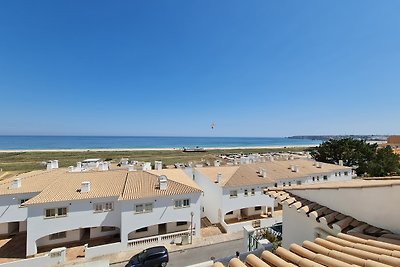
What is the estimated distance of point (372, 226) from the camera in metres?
6.33

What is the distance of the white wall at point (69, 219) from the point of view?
2148 centimetres

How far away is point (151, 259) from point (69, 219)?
983 centimetres

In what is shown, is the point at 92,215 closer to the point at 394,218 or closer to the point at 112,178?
the point at 112,178

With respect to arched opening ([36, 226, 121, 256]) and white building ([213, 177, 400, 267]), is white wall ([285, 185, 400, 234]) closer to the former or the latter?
white building ([213, 177, 400, 267])

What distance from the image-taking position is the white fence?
19247 millimetres

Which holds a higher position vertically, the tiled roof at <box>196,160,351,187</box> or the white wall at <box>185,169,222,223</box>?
the tiled roof at <box>196,160,351,187</box>

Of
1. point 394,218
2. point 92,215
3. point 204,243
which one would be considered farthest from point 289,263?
point 92,215

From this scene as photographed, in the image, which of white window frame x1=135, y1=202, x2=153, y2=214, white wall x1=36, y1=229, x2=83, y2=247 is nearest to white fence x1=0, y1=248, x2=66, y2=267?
white wall x1=36, y1=229, x2=83, y2=247

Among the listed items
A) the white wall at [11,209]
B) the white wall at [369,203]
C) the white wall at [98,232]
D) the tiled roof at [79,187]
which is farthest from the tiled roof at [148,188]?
the white wall at [369,203]

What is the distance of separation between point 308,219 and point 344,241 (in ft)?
9.75

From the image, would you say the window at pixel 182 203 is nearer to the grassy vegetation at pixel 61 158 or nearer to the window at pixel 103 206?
the window at pixel 103 206

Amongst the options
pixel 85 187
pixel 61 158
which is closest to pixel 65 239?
Answer: pixel 85 187

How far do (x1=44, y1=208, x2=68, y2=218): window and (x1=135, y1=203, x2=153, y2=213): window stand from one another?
6887 mm

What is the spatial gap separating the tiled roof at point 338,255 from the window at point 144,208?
20866mm
